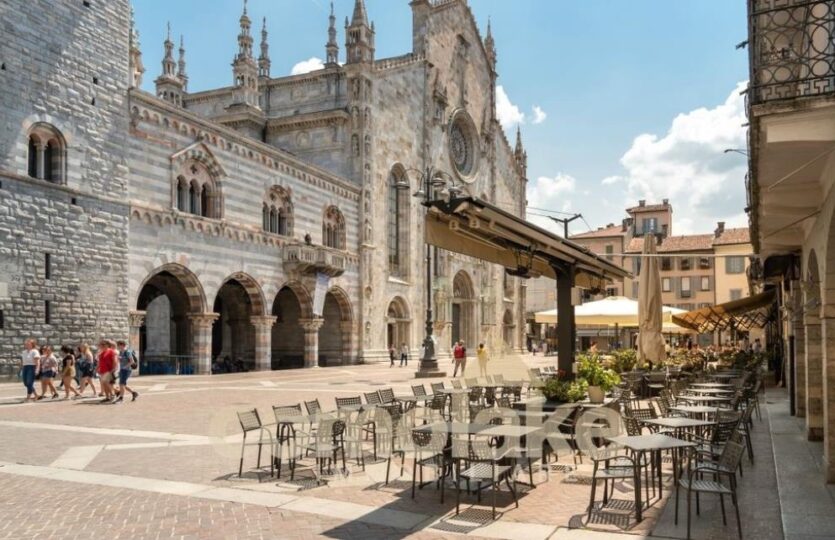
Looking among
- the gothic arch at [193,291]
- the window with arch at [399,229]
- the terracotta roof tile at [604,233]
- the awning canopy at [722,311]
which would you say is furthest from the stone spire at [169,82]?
the terracotta roof tile at [604,233]

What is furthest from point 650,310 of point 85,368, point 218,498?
point 85,368

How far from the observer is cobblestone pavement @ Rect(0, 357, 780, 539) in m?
6.48

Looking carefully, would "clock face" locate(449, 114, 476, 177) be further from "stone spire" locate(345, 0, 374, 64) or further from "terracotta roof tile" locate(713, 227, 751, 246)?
"terracotta roof tile" locate(713, 227, 751, 246)

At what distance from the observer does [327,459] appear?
9.49m

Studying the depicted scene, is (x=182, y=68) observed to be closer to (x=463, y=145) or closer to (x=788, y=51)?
(x=463, y=145)

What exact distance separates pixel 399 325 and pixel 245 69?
17.1 metres

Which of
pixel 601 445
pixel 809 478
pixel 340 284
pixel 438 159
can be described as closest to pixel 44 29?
pixel 340 284

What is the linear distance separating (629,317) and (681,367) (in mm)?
2173

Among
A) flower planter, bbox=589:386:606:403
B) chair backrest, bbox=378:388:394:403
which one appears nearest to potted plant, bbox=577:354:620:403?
flower planter, bbox=589:386:606:403

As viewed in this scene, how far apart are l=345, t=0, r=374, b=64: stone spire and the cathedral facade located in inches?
4.9

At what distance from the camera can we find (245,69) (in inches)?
1542

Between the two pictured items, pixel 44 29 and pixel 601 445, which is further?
pixel 44 29

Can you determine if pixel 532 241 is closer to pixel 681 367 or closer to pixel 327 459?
pixel 327 459

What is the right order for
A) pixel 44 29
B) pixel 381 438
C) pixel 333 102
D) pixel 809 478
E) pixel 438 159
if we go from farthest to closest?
pixel 438 159, pixel 333 102, pixel 44 29, pixel 381 438, pixel 809 478
